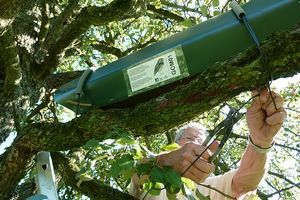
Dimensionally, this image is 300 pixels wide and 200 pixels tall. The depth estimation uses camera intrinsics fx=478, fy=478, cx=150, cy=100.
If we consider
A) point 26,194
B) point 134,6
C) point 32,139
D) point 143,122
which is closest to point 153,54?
point 143,122

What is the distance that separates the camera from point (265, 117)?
6.40 ft

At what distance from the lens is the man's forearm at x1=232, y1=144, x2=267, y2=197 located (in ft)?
8.13

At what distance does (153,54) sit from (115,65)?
241mm

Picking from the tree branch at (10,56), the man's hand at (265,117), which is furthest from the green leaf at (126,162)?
the tree branch at (10,56)

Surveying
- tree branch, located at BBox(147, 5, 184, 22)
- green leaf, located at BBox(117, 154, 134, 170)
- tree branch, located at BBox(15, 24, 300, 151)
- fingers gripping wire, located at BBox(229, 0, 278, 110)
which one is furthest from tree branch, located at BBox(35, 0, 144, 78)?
green leaf, located at BBox(117, 154, 134, 170)

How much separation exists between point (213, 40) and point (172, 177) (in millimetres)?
590

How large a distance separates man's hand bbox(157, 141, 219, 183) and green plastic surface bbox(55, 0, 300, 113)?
28 centimetres

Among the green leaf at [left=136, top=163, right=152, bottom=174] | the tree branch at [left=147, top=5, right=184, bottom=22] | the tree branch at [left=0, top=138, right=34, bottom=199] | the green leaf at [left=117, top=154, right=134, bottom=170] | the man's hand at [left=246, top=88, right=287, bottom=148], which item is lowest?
the green leaf at [left=136, top=163, right=152, bottom=174]

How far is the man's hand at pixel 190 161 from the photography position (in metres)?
1.81

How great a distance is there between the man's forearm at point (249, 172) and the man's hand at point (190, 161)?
1.77ft

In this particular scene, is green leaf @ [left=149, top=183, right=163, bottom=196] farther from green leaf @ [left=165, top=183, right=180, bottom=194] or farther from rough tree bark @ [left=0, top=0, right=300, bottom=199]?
rough tree bark @ [left=0, top=0, right=300, bottom=199]

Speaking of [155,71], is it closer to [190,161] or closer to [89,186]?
[190,161]

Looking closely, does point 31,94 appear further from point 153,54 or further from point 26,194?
point 153,54

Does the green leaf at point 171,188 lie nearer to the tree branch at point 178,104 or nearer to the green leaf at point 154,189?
the green leaf at point 154,189
